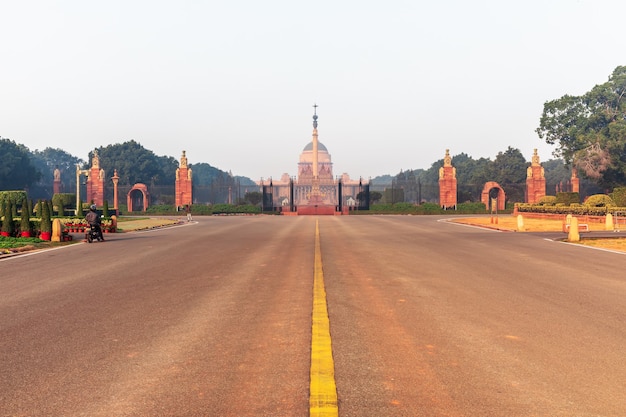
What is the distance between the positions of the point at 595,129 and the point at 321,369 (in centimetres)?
7933

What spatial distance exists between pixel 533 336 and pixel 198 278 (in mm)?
6932

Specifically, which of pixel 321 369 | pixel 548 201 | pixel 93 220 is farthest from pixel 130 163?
pixel 321 369

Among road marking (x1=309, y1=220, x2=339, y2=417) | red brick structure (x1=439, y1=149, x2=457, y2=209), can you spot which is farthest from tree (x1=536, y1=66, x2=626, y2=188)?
road marking (x1=309, y1=220, x2=339, y2=417)

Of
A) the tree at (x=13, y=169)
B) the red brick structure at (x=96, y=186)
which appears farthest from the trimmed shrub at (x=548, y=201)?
the tree at (x=13, y=169)

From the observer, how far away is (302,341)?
20.2 ft

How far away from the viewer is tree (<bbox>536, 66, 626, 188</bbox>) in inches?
2581

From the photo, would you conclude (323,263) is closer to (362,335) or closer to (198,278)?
(198,278)

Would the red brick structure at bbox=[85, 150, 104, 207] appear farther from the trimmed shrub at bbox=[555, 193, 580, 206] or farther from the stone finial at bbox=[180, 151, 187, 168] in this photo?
the trimmed shrub at bbox=[555, 193, 580, 206]

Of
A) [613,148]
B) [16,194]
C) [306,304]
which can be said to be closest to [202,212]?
[16,194]

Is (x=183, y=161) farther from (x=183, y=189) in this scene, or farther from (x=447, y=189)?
(x=447, y=189)

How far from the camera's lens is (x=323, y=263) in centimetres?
1434

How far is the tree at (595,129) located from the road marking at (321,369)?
65.7 meters

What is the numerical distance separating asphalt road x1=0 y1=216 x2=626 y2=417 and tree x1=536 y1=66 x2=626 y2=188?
58.6 m

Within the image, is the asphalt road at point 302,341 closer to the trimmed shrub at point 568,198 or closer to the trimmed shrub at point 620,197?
the trimmed shrub at point 620,197
